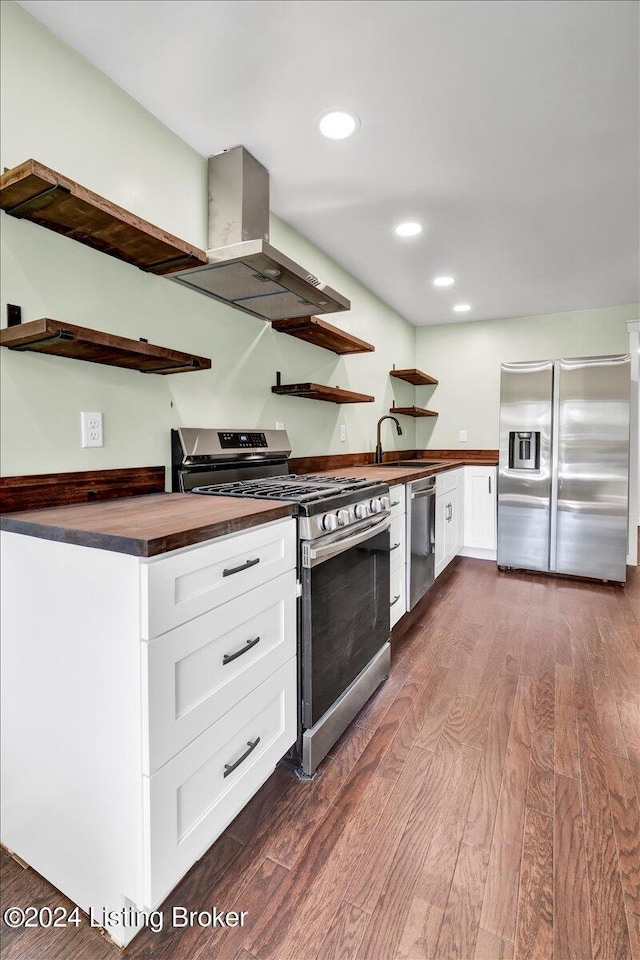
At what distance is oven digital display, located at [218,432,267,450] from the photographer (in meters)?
2.14

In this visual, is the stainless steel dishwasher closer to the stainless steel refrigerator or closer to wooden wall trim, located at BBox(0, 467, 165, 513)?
the stainless steel refrigerator

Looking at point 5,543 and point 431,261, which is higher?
point 431,261

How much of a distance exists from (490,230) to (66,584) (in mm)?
2918

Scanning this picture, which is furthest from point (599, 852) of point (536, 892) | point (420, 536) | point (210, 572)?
point (420, 536)

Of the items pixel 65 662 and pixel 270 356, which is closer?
pixel 65 662

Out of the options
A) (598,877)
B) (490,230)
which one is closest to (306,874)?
(598,877)

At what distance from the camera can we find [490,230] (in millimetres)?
2824

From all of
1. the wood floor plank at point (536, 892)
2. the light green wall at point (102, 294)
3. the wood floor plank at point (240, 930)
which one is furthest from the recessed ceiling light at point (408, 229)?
the wood floor plank at point (240, 930)

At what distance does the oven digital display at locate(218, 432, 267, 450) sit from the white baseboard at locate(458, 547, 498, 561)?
9.07 feet

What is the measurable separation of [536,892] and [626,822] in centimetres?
42

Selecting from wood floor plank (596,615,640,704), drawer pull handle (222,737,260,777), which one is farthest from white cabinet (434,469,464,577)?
drawer pull handle (222,737,260,777)

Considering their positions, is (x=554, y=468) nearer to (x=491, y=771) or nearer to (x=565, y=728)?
(x=565, y=728)

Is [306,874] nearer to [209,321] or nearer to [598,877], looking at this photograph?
[598,877]

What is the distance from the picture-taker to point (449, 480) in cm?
371
